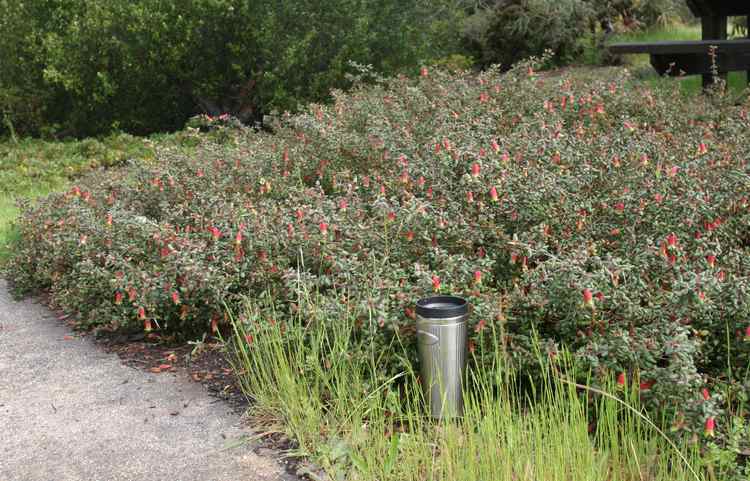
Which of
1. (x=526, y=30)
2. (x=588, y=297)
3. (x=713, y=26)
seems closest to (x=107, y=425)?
(x=588, y=297)

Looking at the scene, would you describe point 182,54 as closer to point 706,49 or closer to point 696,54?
point 696,54

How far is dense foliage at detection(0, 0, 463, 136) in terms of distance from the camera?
1109 cm

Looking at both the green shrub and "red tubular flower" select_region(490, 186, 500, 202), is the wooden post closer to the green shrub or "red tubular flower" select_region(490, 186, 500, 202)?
the green shrub

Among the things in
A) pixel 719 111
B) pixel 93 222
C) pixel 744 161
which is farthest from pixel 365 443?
pixel 719 111

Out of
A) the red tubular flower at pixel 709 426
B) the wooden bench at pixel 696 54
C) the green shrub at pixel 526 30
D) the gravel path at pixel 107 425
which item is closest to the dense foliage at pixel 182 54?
the green shrub at pixel 526 30

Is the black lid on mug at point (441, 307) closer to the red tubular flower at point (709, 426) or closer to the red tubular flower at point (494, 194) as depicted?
the red tubular flower at point (494, 194)

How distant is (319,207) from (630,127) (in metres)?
2.04

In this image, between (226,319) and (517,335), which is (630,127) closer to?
(517,335)

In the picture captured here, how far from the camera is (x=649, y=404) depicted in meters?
2.79

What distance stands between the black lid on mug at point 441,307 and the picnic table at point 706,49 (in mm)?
4812

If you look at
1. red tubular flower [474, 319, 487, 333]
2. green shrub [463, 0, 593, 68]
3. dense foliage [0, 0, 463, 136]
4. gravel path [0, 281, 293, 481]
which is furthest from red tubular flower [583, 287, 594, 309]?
green shrub [463, 0, 593, 68]

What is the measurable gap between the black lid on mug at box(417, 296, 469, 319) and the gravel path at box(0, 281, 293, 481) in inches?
29.4

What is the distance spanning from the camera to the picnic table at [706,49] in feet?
24.6

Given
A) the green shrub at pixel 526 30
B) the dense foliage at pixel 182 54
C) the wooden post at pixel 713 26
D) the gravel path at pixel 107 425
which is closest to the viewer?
the gravel path at pixel 107 425
